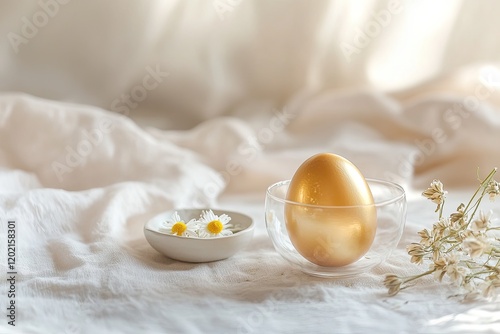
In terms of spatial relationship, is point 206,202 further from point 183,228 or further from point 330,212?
point 330,212

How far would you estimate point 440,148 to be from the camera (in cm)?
124

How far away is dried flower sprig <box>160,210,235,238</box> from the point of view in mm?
828

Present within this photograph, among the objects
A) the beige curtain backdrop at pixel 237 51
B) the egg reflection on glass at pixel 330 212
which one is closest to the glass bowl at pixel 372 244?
the egg reflection on glass at pixel 330 212

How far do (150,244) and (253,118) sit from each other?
0.57m

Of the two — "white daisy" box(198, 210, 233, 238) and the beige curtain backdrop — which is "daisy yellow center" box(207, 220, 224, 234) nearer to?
"white daisy" box(198, 210, 233, 238)

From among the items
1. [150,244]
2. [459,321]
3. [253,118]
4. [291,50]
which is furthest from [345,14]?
[459,321]

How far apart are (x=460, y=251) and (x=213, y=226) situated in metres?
0.28

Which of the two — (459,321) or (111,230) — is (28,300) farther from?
(459,321)

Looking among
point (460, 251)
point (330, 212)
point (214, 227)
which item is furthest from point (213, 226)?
point (460, 251)

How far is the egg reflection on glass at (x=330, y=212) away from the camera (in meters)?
0.73

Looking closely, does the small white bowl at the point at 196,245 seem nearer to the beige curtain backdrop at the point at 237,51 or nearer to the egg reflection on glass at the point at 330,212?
the egg reflection on glass at the point at 330,212

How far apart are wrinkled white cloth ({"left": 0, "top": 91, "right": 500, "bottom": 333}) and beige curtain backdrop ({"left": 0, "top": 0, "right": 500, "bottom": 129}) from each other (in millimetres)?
79

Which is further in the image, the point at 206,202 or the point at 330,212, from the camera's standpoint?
the point at 206,202

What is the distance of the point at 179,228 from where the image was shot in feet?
2.72
